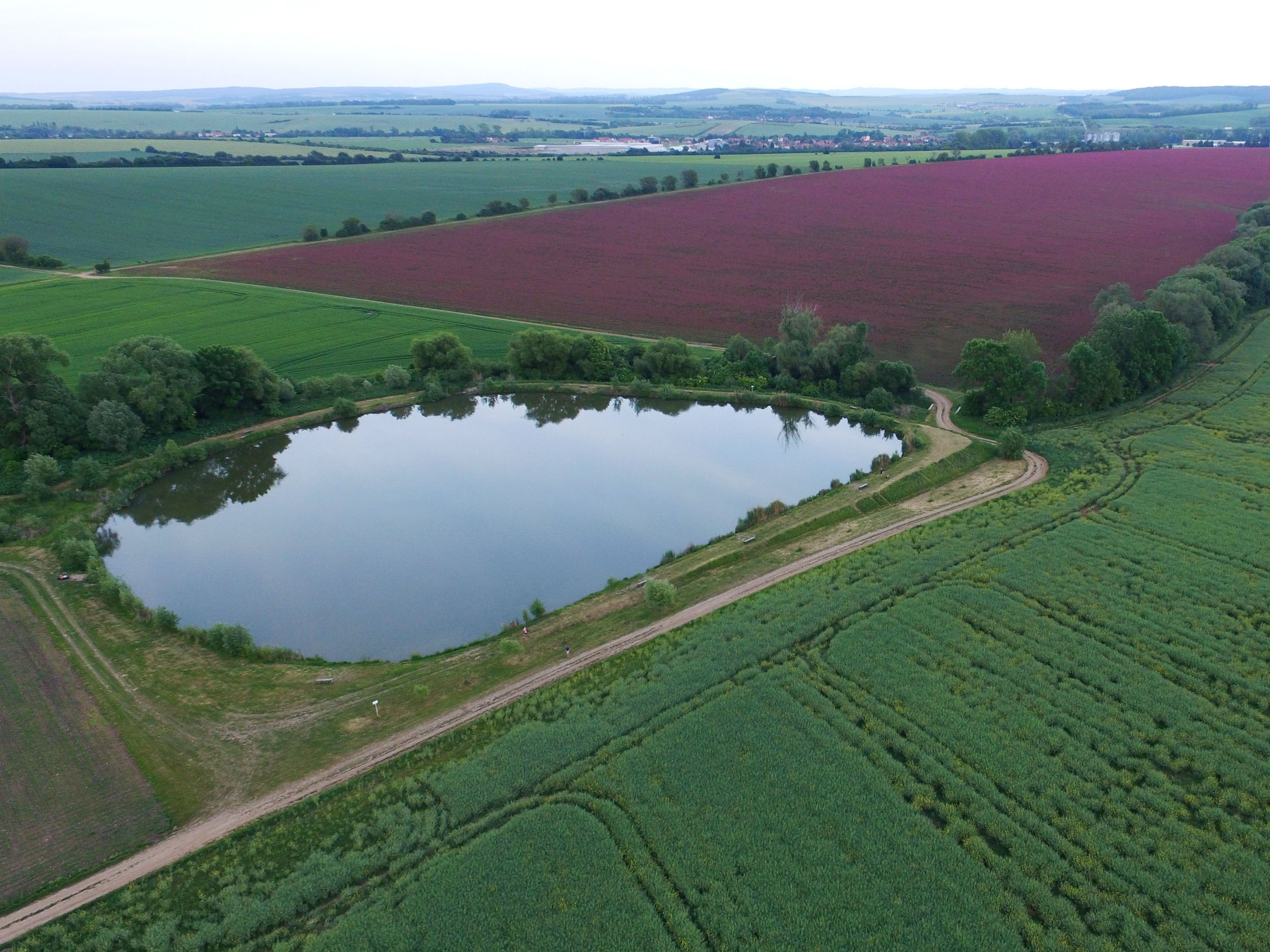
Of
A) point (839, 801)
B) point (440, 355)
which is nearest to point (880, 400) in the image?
point (440, 355)

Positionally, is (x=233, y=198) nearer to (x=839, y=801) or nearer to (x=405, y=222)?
(x=405, y=222)

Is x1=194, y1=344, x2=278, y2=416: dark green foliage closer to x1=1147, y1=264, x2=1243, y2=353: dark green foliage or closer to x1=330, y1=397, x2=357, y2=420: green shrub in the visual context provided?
x1=330, y1=397, x2=357, y2=420: green shrub

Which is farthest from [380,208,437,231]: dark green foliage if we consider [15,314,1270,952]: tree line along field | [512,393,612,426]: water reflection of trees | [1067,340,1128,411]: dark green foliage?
[15,314,1270,952]: tree line along field

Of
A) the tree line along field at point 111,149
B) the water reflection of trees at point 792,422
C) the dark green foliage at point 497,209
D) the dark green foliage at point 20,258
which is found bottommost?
the water reflection of trees at point 792,422

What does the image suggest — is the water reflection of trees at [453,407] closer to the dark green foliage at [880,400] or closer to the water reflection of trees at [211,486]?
the water reflection of trees at [211,486]

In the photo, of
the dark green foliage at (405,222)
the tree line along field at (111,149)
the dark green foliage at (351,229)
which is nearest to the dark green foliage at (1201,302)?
the dark green foliage at (405,222)

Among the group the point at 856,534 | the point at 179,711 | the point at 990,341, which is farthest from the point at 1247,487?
the point at 179,711
